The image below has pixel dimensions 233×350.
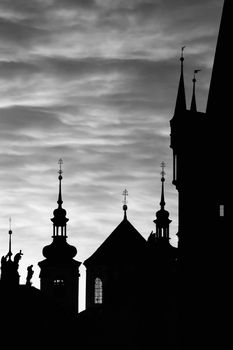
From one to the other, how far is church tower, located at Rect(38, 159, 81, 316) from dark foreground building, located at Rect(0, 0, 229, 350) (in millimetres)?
127

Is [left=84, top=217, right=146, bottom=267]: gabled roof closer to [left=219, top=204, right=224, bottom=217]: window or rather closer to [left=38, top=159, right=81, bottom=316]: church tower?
[left=38, top=159, right=81, bottom=316]: church tower

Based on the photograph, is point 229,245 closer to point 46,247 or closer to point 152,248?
point 152,248

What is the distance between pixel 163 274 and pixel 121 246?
1282 inches

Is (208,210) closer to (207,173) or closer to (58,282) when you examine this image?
(207,173)

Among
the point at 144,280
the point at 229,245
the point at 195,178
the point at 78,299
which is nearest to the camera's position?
the point at 229,245

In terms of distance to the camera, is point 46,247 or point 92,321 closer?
point 92,321

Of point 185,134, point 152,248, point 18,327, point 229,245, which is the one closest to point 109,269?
point 152,248

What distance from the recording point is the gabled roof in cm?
17550

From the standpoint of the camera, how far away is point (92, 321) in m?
150

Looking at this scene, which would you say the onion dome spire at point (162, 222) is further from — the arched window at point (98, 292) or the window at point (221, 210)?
the window at point (221, 210)

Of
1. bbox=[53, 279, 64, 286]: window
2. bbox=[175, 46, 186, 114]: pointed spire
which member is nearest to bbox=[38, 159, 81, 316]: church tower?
bbox=[53, 279, 64, 286]: window

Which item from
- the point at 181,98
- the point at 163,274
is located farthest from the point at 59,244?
the point at 181,98

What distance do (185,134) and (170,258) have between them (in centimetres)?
4707

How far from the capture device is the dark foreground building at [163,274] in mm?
101062
